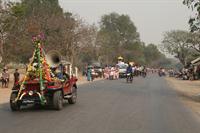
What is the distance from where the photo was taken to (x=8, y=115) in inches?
637

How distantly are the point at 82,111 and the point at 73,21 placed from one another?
162 feet

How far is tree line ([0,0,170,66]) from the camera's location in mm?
41625

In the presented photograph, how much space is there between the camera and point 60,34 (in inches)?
2509

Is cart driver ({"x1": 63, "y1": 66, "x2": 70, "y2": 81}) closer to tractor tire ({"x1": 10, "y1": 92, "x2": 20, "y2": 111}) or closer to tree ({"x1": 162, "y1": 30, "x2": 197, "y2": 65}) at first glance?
tractor tire ({"x1": 10, "y1": 92, "x2": 20, "y2": 111})

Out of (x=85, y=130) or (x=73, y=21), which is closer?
(x=85, y=130)

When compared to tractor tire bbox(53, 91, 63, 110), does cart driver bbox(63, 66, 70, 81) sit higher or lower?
higher

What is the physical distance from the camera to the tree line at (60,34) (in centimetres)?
4162

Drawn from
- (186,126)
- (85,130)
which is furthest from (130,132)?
(186,126)

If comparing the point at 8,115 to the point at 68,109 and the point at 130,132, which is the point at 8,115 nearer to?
the point at 68,109

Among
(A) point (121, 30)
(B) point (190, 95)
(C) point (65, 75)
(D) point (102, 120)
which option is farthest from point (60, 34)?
(A) point (121, 30)

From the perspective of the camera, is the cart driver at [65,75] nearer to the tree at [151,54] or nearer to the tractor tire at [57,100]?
the tractor tire at [57,100]

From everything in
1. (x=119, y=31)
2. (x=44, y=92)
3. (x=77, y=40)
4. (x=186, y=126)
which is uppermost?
(x=119, y=31)

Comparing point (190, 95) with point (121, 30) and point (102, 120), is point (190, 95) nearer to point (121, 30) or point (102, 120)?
point (102, 120)

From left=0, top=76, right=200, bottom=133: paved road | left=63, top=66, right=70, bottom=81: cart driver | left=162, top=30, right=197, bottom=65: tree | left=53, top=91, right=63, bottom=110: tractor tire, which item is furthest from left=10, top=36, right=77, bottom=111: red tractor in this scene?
left=162, top=30, right=197, bottom=65: tree
